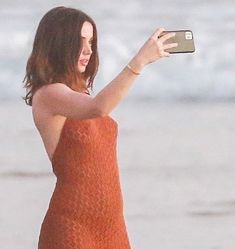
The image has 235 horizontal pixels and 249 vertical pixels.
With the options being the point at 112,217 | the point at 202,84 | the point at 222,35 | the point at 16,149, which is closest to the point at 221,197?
the point at 16,149

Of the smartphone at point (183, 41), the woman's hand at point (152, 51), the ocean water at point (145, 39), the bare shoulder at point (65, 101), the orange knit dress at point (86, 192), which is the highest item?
the ocean water at point (145, 39)

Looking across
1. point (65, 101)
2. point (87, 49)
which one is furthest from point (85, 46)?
point (65, 101)

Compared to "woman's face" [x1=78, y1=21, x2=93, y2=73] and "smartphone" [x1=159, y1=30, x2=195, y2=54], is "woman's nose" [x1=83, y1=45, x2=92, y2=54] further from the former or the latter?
"smartphone" [x1=159, y1=30, x2=195, y2=54]

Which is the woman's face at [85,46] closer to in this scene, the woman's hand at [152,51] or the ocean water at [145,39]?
the woman's hand at [152,51]

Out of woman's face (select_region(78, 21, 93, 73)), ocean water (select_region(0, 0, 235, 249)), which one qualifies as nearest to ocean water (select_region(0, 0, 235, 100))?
ocean water (select_region(0, 0, 235, 249))

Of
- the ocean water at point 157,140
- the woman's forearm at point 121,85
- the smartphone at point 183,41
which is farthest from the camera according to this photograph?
the ocean water at point 157,140

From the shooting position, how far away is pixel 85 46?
2.53 metres

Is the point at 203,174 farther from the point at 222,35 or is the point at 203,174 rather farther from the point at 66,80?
the point at 222,35

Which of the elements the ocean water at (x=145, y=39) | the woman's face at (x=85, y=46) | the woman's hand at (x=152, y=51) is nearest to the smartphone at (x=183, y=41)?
the woman's hand at (x=152, y=51)

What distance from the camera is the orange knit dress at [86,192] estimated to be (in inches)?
98.7

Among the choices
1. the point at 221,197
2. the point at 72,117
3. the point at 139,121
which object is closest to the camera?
the point at 72,117

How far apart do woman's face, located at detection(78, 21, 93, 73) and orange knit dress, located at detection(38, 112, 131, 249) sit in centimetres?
11

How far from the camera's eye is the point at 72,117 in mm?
2455

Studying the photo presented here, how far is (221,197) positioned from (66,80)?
2.93 metres
